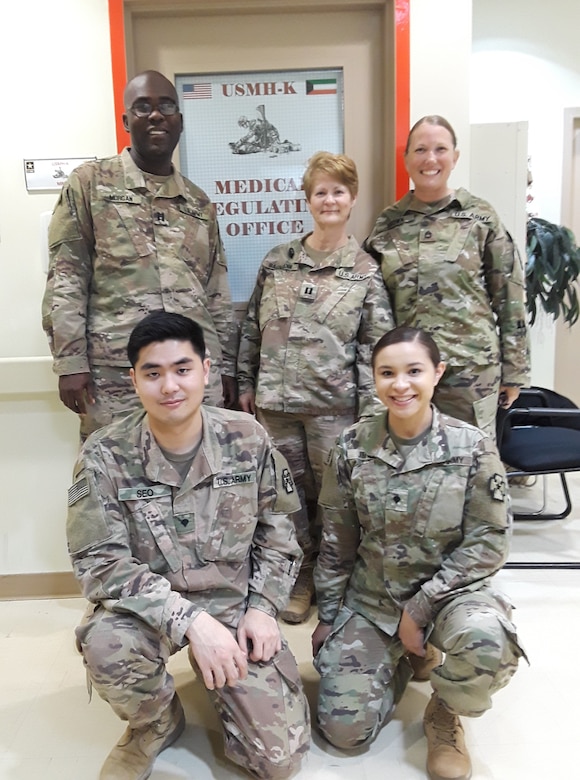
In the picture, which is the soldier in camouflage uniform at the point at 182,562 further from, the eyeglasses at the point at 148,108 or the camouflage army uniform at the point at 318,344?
the eyeglasses at the point at 148,108

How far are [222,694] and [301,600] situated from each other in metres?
0.79

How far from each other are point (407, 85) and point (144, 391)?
1.54 m

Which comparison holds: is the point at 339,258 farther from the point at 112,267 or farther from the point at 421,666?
the point at 421,666

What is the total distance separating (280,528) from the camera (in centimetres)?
169

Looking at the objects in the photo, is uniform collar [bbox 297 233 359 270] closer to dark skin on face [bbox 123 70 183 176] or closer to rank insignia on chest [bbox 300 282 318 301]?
rank insignia on chest [bbox 300 282 318 301]

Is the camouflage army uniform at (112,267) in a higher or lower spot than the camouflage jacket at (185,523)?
higher

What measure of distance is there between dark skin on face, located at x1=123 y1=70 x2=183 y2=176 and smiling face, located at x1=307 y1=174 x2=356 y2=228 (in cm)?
48

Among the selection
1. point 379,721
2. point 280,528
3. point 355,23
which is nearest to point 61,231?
point 280,528

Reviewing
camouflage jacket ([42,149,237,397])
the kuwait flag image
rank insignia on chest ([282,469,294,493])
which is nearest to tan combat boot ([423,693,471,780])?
rank insignia on chest ([282,469,294,493])

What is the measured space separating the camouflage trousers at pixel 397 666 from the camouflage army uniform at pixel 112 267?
3.27 ft

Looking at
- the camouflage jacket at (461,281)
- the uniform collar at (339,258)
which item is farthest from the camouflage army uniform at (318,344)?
the camouflage jacket at (461,281)

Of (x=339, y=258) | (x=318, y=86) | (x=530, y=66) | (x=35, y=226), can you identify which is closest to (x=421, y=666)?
(x=339, y=258)

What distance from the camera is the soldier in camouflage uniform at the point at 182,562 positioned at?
1472 mm

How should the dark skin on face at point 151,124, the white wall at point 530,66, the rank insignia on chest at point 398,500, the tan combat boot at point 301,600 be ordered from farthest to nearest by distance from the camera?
the white wall at point 530,66
the tan combat boot at point 301,600
the dark skin on face at point 151,124
the rank insignia on chest at point 398,500
